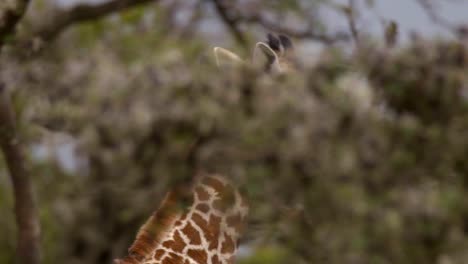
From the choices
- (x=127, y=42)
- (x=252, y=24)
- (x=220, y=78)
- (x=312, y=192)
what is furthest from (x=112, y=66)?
(x=252, y=24)

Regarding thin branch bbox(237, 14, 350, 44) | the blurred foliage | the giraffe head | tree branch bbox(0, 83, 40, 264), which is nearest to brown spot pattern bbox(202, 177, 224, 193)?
the giraffe head

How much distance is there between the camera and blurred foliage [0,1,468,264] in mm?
4984

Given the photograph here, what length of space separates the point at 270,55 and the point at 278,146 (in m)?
3.69

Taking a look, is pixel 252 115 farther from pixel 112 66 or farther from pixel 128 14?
pixel 128 14

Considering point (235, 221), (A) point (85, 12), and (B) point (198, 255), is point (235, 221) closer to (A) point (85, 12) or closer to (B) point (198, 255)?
(B) point (198, 255)

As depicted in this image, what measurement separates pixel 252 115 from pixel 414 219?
3.16ft

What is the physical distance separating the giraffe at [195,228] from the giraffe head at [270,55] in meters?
0.24

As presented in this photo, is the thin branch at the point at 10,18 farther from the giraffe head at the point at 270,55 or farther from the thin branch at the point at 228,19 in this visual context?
the thin branch at the point at 228,19

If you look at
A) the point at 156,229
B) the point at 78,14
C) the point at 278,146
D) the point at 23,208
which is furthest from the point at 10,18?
the point at 278,146

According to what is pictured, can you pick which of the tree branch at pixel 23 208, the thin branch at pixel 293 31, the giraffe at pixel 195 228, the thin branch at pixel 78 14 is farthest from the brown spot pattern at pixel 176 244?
the thin branch at pixel 293 31

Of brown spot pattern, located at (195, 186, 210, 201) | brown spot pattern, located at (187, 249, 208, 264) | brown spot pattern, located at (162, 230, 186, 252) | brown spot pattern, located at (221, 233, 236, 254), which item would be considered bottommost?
brown spot pattern, located at (187, 249, 208, 264)

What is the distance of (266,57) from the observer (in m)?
1.49

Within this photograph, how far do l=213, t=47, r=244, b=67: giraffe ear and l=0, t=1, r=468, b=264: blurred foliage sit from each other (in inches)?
127

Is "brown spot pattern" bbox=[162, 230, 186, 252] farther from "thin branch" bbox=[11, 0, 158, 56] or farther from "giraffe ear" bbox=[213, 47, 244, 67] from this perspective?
"thin branch" bbox=[11, 0, 158, 56]
